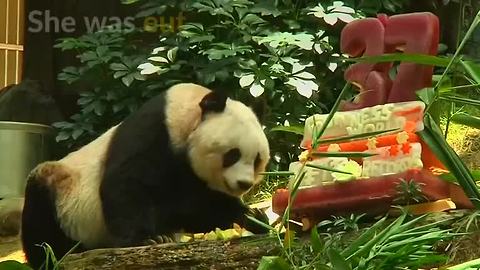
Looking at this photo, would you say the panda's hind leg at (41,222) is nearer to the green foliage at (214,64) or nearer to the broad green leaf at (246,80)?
the green foliage at (214,64)

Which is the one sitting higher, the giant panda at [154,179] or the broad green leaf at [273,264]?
the broad green leaf at [273,264]

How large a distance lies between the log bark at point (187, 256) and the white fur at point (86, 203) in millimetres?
434

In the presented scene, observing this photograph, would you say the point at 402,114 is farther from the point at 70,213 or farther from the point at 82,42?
the point at 82,42

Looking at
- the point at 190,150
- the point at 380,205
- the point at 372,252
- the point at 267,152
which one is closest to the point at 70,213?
the point at 190,150

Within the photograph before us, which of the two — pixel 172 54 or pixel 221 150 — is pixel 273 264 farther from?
pixel 172 54

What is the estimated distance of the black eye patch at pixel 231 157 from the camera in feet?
7.52

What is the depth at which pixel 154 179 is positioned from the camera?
2260 mm

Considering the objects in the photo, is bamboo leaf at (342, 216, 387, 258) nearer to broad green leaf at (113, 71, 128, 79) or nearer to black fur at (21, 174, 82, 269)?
black fur at (21, 174, 82, 269)

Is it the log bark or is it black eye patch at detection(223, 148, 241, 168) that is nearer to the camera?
the log bark

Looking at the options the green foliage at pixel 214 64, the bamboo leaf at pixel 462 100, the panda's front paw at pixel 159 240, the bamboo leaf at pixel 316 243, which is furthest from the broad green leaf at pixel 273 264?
the green foliage at pixel 214 64

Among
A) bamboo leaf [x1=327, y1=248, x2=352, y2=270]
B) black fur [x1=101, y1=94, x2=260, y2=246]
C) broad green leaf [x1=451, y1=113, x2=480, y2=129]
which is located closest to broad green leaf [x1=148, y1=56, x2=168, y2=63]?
black fur [x1=101, y1=94, x2=260, y2=246]

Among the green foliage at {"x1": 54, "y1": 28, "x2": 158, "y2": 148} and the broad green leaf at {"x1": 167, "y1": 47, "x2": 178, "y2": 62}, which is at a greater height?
the broad green leaf at {"x1": 167, "y1": 47, "x2": 178, "y2": 62}

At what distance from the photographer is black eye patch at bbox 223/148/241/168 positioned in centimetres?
229

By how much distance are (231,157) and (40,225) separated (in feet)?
1.96
